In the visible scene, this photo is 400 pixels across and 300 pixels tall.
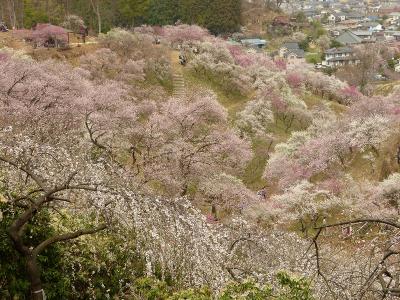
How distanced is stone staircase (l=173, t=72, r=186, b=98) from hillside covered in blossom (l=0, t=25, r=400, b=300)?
21 cm

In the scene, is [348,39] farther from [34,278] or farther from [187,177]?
[34,278]

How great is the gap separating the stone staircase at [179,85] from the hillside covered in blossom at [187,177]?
205mm

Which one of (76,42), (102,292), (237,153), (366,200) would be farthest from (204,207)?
(76,42)

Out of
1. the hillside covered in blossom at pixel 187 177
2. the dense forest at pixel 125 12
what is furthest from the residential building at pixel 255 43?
the hillside covered in blossom at pixel 187 177

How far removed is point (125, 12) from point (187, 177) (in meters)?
39.3

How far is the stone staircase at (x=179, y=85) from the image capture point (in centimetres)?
3612

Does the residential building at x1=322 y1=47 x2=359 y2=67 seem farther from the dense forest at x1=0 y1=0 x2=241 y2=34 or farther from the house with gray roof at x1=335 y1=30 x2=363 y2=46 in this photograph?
the dense forest at x1=0 y1=0 x2=241 y2=34

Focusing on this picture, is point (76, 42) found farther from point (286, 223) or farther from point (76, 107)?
point (286, 223)

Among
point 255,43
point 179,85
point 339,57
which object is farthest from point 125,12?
point 339,57

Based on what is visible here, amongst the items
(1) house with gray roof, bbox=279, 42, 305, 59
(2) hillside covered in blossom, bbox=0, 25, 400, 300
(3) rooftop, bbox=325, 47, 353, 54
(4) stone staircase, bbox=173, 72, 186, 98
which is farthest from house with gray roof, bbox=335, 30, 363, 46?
(4) stone staircase, bbox=173, 72, 186, 98

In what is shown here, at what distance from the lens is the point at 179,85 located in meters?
37.7

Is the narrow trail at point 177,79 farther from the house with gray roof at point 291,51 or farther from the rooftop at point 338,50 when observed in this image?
the rooftop at point 338,50

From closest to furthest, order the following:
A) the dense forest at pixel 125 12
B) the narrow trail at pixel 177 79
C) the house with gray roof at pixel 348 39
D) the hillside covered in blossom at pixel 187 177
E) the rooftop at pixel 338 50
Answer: the hillside covered in blossom at pixel 187 177 → the narrow trail at pixel 177 79 → the dense forest at pixel 125 12 → the rooftop at pixel 338 50 → the house with gray roof at pixel 348 39

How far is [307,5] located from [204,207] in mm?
168829
